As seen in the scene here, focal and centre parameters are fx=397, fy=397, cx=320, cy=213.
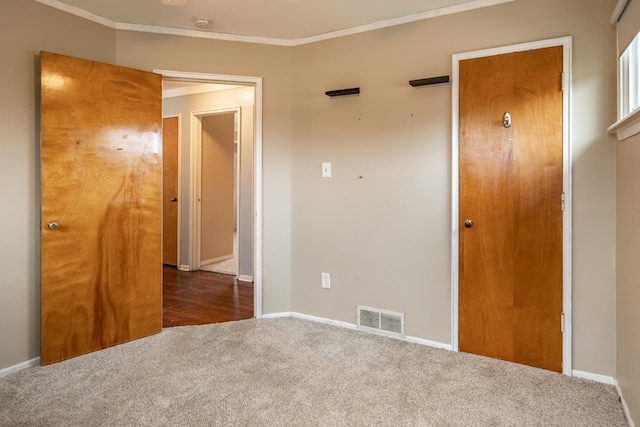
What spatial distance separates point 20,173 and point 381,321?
264 cm

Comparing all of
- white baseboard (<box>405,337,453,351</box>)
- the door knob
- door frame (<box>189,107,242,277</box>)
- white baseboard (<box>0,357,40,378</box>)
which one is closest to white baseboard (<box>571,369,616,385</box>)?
white baseboard (<box>405,337,453,351</box>)

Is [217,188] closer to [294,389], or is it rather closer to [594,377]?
[294,389]

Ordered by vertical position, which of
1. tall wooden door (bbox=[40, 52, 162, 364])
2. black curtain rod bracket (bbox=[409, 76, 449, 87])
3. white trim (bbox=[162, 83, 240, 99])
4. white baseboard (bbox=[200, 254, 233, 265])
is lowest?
white baseboard (bbox=[200, 254, 233, 265])

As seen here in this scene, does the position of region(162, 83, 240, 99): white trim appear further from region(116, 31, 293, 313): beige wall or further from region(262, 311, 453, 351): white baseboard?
region(262, 311, 453, 351): white baseboard

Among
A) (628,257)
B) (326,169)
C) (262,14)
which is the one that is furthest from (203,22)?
(628,257)

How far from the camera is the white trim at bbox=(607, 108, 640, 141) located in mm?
1757

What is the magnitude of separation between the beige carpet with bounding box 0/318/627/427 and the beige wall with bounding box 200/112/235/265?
2.90m

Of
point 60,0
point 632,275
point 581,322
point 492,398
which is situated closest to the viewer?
point 632,275

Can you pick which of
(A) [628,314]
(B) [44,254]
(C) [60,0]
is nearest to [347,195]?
(A) [628,314]

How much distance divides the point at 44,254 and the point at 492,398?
9.13 feet

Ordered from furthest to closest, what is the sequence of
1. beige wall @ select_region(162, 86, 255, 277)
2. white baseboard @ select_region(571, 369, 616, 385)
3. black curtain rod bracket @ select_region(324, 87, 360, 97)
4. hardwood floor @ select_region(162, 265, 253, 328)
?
1. beige wall @ select_region(162, 86, 255, 277)
2. hardwood floor @ select_region(162, 265, 253, 328)
3. black curtain rod bracket @ select_region(324, 87, 360, 97)
4. white baseboard @ select_region(571, 369, 616, 385)

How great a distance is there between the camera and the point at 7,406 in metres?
2.04

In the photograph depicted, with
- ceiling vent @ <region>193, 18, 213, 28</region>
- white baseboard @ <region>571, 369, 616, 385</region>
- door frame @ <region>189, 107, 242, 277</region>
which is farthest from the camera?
door frame @ <region>189, 107, 242, 277</region>

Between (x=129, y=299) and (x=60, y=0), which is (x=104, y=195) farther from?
(x=60, y=0)
